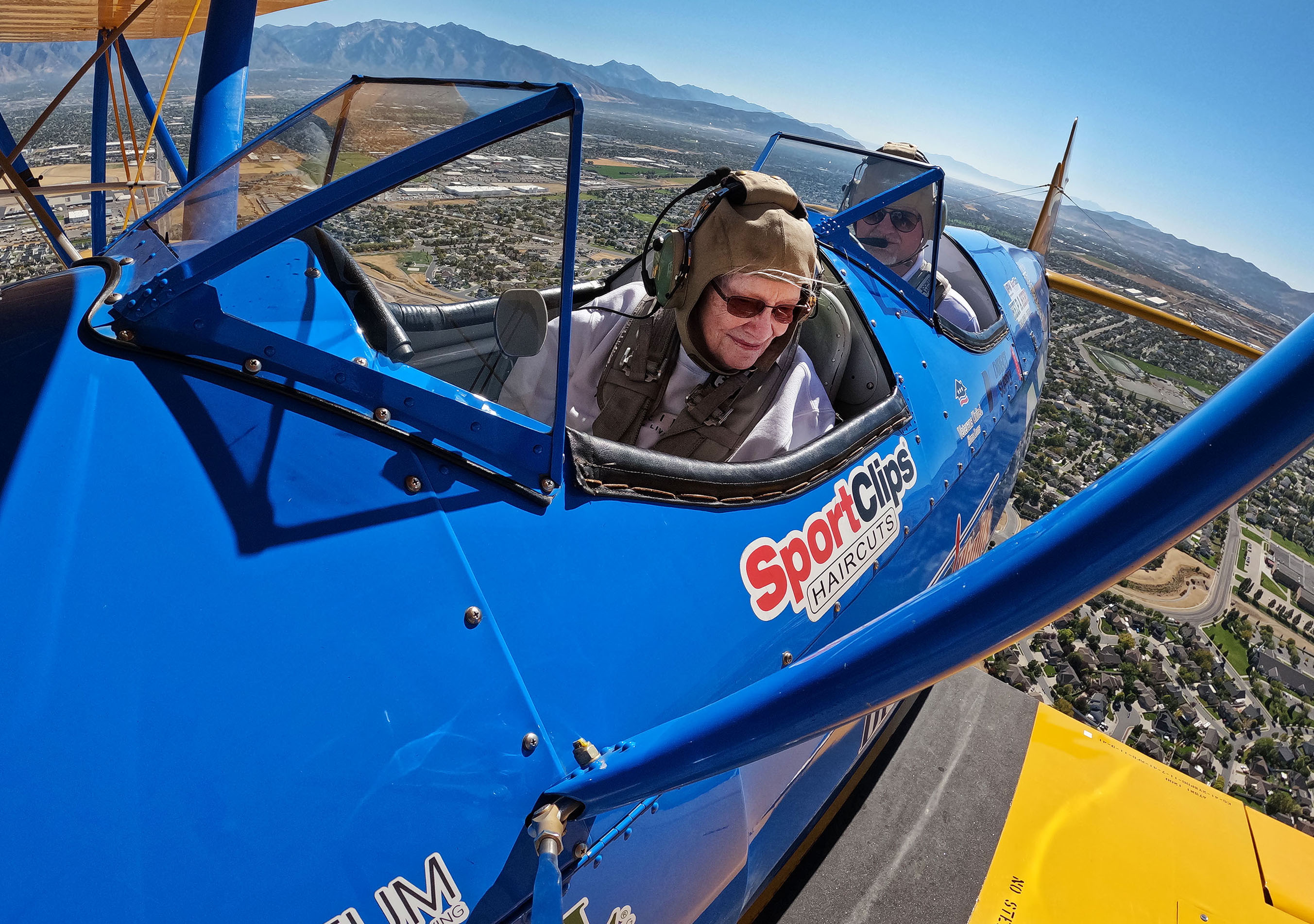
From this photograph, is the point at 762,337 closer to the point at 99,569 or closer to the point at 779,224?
the point at 779,224

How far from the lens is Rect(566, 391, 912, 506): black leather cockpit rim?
1389 mm

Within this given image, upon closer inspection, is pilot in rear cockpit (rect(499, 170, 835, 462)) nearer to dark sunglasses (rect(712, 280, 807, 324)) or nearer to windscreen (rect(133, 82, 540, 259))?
dark sunglasses (rect(712, 280, 807, 324))

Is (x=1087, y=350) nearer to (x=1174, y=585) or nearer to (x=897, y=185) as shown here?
(x=1174, y=585)

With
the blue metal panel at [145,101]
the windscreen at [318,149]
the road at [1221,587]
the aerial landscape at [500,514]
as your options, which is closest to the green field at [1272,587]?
the road at [1221,587]

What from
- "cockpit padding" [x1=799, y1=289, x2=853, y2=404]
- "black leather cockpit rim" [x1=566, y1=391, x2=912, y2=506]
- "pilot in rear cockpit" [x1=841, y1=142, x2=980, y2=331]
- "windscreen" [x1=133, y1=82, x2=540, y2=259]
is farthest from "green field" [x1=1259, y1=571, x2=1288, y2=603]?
"windscreen" [x1=133, y1=82, x2=540, y2=259]

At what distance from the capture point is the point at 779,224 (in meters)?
2.05

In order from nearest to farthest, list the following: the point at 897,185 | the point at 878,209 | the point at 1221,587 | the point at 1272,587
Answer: the point at 878,209 → the point at 897,185 → the point at 1221,587 → the point at 1272,587

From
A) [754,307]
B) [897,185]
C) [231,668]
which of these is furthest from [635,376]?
[897,185]

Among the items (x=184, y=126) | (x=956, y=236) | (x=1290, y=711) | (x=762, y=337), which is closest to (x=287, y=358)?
(x=762, y=337)

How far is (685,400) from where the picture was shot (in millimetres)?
2234

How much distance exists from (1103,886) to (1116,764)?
851 millimetres

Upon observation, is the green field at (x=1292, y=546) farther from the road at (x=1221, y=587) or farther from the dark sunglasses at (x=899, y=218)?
the dark sunglasses at (x=899, y=218)

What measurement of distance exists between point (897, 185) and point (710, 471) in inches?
99.7
